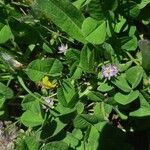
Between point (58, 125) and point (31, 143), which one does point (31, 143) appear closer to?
point (31, 143)

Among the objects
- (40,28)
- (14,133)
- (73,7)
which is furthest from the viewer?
(14,133)

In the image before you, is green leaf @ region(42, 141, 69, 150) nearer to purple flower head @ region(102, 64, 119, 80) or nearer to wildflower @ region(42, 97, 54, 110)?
wildflower @ region(42, 97, 54, 110)

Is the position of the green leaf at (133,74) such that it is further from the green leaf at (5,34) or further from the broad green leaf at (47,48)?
the green leaf at (5,34)

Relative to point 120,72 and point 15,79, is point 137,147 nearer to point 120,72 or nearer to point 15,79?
point 120,72

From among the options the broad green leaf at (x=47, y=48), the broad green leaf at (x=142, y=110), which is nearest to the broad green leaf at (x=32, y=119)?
the broad green leaf at (x=47, y=48)

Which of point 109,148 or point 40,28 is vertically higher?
point 40,28

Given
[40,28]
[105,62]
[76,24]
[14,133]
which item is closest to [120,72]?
[105,62]

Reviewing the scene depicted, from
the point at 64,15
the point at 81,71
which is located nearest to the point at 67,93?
the point at 81,71

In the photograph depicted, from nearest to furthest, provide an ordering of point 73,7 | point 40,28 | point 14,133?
point 73,7
point 40,28
point 14,133
